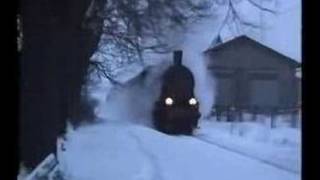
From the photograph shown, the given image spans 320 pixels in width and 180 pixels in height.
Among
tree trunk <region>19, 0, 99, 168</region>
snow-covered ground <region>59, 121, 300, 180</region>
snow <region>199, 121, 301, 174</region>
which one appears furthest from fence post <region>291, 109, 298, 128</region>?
tree trunk <region>19, 0, 99, 168</region>

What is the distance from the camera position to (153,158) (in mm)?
1814

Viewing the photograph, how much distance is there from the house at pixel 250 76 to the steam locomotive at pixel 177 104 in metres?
0.08

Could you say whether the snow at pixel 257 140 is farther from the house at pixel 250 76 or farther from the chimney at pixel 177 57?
the chimney at pixel 177 57

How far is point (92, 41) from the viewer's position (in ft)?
6.45

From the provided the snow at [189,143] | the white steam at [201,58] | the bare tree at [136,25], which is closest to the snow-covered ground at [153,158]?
the snow at [189,143]

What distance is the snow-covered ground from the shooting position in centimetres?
181

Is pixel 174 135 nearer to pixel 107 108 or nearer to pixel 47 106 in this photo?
pixel 107 108

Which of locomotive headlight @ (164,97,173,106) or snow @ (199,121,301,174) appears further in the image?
locomotive headlight @ (164,97,173,106)

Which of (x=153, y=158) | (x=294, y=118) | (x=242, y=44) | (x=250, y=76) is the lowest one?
(x=153, y=158)

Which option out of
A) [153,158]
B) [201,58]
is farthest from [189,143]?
[201,58]

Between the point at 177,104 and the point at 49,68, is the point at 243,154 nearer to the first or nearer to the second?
the point at 177,104

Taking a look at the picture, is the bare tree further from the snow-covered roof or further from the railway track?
the railway track

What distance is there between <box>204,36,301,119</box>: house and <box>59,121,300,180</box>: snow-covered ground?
0.39ft

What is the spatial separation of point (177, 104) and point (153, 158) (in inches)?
8.5
